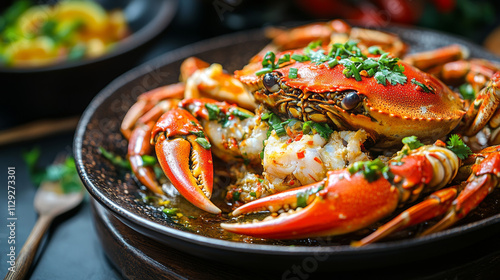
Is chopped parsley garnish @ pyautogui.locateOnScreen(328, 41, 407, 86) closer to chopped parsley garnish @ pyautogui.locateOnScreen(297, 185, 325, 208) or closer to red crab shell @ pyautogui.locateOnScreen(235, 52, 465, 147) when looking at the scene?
red crab shell @ pyautogui.locateOnScreen(235, 52, 465, 147)

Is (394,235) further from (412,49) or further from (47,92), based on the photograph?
(47,92)

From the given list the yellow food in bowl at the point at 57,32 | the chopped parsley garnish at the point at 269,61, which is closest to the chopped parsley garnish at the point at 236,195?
the chopped parsley garnish at the point at 269,61

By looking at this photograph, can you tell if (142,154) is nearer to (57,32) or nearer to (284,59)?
(284,59)

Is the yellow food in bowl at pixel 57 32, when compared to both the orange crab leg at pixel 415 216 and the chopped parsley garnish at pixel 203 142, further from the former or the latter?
the orange crab leg at pixel 415 216

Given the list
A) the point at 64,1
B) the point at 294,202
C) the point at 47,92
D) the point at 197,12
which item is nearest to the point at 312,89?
the point at 294,202

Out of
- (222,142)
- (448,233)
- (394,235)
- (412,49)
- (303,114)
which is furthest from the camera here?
(412,49)

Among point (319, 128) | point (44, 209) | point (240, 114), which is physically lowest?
point (44, 209)

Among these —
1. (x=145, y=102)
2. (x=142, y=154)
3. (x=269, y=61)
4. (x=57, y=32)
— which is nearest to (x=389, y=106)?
(x=269, y=61)
